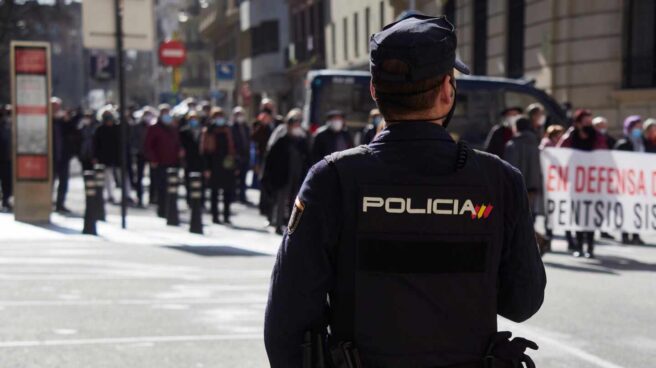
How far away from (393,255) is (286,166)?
12849mm

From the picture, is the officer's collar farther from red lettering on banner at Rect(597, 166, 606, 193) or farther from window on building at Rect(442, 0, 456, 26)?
window on building at Rect(442, 0, 456, 26)

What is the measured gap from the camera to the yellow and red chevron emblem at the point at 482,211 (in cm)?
301

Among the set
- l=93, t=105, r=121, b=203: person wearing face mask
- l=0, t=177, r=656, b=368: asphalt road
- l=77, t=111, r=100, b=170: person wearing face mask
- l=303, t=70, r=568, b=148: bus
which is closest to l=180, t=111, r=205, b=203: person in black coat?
l=93, t=105, r=121, b=203: person wearing face mask

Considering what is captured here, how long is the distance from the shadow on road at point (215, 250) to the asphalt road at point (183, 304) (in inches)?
0.5

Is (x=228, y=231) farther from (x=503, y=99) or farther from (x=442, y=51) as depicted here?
(x=442, y=51)

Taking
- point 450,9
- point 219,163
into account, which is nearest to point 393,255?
point 219,163

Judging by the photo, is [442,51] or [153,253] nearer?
[442,51]

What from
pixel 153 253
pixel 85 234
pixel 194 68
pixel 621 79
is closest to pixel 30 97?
pixel 85 234

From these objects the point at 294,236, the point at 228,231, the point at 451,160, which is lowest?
the point at 228,231

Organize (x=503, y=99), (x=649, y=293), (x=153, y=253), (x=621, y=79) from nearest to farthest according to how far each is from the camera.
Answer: (x=649, y=293), (x=153, y=253), (x=503, y=99), (x=621, y=79)

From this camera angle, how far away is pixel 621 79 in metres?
24.0

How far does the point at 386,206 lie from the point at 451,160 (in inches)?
8.6

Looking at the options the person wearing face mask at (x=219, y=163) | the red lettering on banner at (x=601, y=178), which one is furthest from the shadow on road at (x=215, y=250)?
the red lettering on banner at (x=601, y=178)

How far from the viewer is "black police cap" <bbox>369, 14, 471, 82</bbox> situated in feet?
9.62
